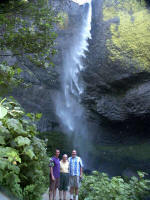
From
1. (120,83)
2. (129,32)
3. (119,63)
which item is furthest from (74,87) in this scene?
(129,32)

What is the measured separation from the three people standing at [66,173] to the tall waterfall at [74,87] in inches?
416

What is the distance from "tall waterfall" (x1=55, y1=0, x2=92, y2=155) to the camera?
53.5ft

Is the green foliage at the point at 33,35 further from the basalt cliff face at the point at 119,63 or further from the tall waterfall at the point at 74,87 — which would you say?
the tall waterfall at the point at 74,87

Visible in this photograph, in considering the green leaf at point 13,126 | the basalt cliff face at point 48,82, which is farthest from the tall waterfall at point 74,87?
the green leaf at point 13,126

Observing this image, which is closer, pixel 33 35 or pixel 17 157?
pixel 17 157

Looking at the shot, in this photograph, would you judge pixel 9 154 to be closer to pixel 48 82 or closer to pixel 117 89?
pixel 117 89

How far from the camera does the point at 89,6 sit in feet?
59.0

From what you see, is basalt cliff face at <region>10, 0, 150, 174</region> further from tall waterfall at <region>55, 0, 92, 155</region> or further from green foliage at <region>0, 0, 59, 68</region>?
green foliage at <region>0, 0, 59, 68</region>

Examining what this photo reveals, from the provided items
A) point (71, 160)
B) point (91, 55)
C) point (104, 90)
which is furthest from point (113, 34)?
point (71, 160)

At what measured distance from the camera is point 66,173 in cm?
517

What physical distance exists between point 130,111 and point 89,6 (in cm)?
1058

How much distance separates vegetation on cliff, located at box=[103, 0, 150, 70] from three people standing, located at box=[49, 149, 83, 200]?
377 inches

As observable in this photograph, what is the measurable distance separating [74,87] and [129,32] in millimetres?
6037

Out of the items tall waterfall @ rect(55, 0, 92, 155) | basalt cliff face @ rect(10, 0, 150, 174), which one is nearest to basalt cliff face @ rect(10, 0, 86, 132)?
basalt cliff face @ rect(10, 0, 150, 174)
